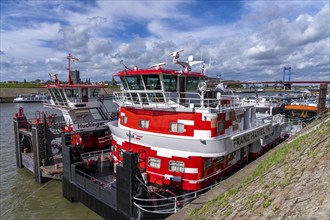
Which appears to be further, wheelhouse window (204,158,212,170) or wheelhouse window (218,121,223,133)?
wheelhouse window (218,121,223,133)

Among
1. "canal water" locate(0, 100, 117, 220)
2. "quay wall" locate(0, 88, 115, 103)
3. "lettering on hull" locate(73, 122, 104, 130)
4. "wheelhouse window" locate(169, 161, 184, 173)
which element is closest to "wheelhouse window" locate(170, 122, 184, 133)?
"wheelhouse window" locate(169, 161, 184, 173)

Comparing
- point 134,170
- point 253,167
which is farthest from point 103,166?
point 253,167

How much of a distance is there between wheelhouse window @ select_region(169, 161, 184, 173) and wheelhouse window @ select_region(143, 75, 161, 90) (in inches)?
158

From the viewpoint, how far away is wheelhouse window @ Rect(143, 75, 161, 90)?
13.1 metres

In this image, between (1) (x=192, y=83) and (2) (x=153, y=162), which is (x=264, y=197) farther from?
(1) (x=192, y=83)

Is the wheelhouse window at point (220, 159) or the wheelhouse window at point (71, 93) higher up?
the wheelhouse window at point (71, 93)

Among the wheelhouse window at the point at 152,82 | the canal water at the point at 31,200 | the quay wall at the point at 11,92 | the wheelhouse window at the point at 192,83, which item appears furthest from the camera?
the quay wall at the point at 11,92

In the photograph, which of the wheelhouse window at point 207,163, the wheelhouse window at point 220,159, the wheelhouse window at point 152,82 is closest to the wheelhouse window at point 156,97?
the wheelhouse window at point 152,82

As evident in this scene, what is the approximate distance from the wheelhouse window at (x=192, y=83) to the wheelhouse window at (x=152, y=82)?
221 centimetres

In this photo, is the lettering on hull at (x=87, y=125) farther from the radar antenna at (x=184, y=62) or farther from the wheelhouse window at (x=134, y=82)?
the radar antenna at (x=184, y=62)

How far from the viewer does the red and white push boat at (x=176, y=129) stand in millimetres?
11977

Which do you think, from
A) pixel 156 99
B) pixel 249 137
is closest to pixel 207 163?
pixel 249 137

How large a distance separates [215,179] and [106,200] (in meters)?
5.74

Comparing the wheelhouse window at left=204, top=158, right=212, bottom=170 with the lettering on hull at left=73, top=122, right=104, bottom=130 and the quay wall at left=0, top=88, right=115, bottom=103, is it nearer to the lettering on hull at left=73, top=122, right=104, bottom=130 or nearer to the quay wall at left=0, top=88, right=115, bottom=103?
the lettering on hull at left=73, top=122, right=104, bottom=130
